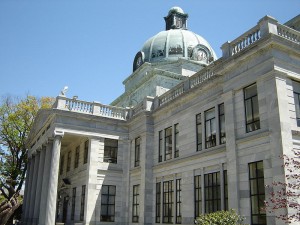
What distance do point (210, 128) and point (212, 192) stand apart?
4160 millimetres

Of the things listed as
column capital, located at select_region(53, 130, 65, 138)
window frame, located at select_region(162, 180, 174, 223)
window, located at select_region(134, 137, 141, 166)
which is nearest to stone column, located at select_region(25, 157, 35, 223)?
column capital, located at select_region(53, 130, 65, 138)

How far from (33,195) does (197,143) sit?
21.2 metres

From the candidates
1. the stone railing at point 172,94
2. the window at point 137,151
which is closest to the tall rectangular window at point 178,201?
the window at point 137,151

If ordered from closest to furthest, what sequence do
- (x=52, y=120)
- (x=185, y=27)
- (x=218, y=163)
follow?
1. (x=218, y=163)
2. (x=52, y=120)
3. (x=185, y=27)

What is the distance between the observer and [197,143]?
73.3 feet

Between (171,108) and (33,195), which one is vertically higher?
(171,108)

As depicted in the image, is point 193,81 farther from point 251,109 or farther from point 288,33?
point 288,33

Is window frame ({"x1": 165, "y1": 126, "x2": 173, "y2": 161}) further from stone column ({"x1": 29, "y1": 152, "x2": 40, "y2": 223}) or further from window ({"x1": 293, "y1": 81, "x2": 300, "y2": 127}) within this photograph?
stone column ({"x1": 29, "y1": 152, "x2": 40, "y2": 223})

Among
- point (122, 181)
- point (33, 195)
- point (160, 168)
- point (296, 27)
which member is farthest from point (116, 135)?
point (296, 27)

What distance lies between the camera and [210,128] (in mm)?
21375

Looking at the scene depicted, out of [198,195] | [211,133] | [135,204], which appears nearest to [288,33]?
[211,133]

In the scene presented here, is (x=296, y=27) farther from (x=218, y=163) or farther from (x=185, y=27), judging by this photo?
(x=185, y=27)

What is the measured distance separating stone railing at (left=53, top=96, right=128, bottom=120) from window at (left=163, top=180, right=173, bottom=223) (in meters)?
9.11

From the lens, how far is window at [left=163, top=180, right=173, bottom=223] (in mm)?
23750
